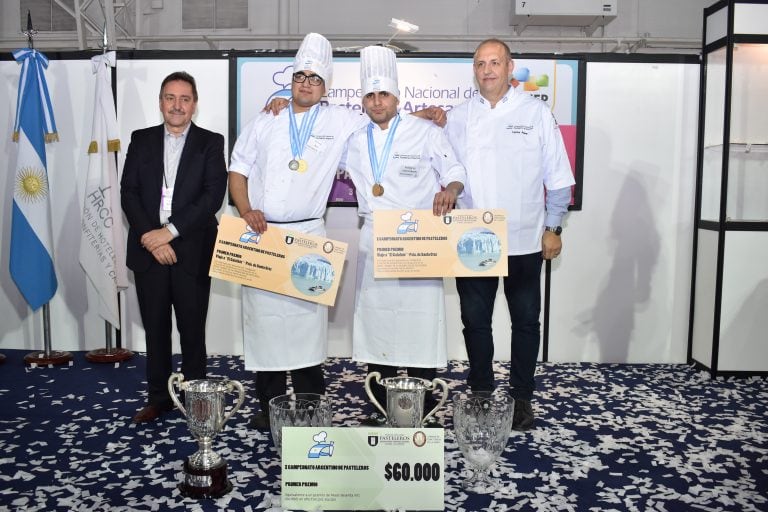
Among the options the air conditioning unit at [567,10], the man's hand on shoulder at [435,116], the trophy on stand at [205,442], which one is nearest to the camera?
the trophy on stand at [205,442]

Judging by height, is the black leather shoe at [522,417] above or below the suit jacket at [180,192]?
below

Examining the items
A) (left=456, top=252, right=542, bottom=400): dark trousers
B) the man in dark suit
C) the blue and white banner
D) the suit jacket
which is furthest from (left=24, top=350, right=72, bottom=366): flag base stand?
(left=456, top=252, right=542, bottom=400): dark trousers

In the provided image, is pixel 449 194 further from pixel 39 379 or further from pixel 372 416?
pixel 39 379

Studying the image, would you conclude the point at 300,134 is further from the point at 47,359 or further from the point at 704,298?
the point at 704,298

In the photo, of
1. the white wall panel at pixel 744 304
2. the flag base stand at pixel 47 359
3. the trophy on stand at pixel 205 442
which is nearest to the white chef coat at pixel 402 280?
the trophy on stand at pixel 205 442

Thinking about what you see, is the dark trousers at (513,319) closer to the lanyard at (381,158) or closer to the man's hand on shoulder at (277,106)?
the lanyard at (381,158)

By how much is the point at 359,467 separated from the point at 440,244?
0.95 m

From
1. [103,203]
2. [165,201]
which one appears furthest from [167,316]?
[103,203]

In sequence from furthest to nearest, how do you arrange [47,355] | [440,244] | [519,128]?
[47,355]
[519,128]
[440,244]

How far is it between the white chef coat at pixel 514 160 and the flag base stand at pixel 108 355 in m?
2.33

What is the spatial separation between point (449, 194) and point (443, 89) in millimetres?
1585

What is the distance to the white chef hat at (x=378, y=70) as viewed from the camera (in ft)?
8.76

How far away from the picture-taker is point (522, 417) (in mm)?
Result: 2908

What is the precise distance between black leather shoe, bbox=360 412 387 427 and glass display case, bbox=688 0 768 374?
6.74 feet
